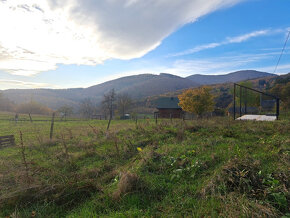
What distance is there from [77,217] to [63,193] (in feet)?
3.04

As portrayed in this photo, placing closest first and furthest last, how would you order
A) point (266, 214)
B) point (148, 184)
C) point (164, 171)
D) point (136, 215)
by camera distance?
1. point (266, 214)
2. point (136, 215)
3. point (148, 184)
4. point (164, 171)

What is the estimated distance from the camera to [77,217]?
301cm

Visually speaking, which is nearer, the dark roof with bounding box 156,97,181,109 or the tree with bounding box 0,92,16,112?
the dark roof with bounding box 156,97,181,109

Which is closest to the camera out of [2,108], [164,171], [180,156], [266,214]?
[266,214]

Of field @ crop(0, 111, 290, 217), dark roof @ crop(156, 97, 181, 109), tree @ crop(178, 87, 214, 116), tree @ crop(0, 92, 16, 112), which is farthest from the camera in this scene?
tree @ crop(0, 92, 16, 112)

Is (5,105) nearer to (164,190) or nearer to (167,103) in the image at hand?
(167,103)

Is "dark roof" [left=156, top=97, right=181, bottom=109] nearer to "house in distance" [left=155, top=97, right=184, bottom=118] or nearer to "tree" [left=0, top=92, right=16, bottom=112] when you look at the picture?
"house in distance" [left=155, top=97, right=184, bottom=118]

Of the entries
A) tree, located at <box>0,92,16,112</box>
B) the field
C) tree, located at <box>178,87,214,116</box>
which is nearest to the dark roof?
tree, located at <box>178,87,214,116</box>

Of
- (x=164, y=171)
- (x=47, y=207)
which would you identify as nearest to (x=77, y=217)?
(x=47, y=207)

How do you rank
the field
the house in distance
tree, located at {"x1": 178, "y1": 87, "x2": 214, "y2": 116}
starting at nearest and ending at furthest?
the field
tree, located at {"x1": 178, "y1": 87, "x2": 214, "y2": 116}
the house in distance

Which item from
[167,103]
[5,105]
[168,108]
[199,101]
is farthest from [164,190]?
[5,105]

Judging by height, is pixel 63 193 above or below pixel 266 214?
below

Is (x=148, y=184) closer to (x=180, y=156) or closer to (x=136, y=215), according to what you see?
(x=136, y=215)

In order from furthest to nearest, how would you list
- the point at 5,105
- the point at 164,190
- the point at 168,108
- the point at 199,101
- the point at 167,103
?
the point at 5,105, the point at 167,103, the point at 168,108, the point at 199,101, the point at 164,190
